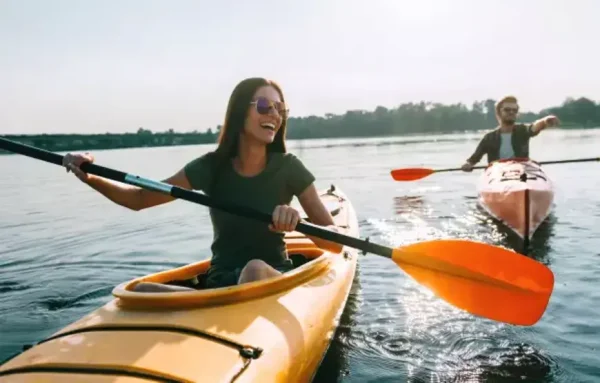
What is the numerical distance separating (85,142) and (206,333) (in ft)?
270

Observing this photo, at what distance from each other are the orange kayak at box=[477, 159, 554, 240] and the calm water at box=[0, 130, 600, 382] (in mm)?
357

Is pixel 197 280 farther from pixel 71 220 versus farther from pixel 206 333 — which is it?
pixel 71 220

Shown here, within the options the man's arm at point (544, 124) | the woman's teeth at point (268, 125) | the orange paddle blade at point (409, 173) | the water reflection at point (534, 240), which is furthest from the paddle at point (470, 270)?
the man's arm at point (544, 124)

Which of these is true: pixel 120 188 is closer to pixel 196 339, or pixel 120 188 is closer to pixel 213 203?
pixel 213 203

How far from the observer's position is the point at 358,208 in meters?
13.0

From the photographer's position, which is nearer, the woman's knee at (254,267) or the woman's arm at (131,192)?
the woman's knee at (254,267)

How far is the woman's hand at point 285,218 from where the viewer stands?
343cm

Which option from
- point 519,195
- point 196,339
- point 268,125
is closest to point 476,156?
point 519,195

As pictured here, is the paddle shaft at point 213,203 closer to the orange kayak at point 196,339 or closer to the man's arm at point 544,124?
the orange kayak at point 196,339

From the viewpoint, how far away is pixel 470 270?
399cm

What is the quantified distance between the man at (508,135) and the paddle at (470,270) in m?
6.82

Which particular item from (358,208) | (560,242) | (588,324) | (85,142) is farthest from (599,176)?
(85,142)

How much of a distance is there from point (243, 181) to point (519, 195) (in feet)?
17.9

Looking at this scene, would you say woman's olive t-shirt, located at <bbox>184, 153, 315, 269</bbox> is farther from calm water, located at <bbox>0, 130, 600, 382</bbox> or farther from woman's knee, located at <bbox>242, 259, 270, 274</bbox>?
calm water, located at <bbox>0, 130, 600, 382</bbox>
